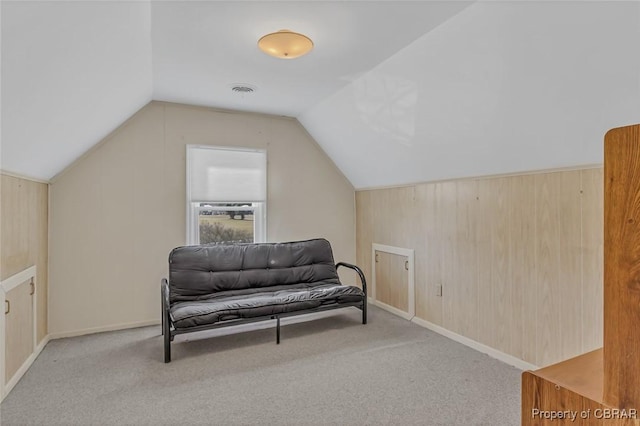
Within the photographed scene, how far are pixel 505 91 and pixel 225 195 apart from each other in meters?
2.95

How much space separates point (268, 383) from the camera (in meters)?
2.43

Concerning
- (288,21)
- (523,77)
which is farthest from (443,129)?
(288,21)

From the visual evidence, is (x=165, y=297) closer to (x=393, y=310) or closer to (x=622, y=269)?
(x=393, y=310)

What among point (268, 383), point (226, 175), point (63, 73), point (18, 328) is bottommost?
point (268, 383)

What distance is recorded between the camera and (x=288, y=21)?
A: 2148 millimetres

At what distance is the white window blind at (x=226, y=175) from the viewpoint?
12.8ft

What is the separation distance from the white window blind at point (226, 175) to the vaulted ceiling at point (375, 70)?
75cm

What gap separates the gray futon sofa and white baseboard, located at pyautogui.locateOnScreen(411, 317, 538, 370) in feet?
2.08

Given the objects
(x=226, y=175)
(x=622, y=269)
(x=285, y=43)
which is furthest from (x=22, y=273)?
(x=622, y=269)

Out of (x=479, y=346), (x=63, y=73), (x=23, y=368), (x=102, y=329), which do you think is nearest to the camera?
(x=63, y=73)

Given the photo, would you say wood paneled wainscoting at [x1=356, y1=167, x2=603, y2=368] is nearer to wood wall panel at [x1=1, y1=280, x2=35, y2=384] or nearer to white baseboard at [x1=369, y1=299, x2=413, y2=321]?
white baseboard at [x1=369, y1=299, x2=413, y2=321]

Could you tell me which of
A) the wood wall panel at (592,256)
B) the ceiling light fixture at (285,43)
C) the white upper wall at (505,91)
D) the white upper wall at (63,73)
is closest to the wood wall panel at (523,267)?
the white upper wall at (505,91)

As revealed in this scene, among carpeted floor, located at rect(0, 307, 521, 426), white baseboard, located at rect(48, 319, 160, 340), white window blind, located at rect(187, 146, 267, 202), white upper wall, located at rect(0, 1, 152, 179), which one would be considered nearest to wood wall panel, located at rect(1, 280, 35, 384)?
carpeted floor, located at rect(0, 307, 521, 426)

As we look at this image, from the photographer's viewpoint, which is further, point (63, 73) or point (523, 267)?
point (523, 267)
